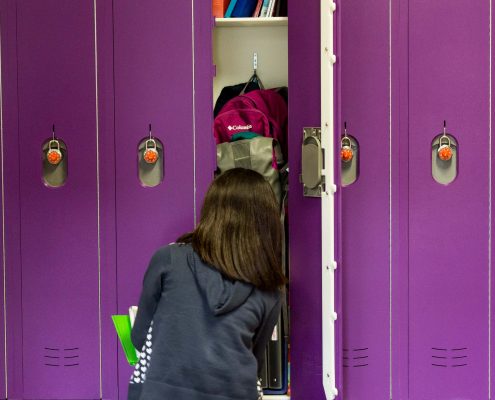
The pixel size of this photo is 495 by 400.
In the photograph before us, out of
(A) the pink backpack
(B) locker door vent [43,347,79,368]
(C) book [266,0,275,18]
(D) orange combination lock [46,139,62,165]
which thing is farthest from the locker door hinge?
(B) locker door vent [43,347,79,368]

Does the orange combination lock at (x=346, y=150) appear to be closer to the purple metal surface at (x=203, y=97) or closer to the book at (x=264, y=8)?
the purple metal surface at (x=203, y=97)

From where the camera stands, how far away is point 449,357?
2666 millimetres

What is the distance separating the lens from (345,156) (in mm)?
2604

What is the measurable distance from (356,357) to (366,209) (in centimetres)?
58

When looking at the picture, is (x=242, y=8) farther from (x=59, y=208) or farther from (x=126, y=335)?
(x=126, y=335)

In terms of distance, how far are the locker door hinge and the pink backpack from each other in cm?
37

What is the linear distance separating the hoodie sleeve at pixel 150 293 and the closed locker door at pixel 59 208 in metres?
0.69

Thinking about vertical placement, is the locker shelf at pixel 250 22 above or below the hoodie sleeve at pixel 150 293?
above

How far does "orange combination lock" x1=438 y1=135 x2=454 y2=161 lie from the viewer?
8.54 ft

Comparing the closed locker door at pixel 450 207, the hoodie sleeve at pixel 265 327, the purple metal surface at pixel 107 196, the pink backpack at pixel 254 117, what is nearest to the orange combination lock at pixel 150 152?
the purple metal surface at pixel 107 196

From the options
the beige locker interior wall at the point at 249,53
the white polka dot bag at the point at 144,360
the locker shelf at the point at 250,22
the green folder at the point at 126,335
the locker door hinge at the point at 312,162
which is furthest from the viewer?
the beige locker interior wall at the point at 249,53

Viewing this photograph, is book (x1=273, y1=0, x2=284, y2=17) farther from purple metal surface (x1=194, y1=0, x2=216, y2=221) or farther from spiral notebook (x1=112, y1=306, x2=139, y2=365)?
spiral notebook (x1=112, y1=306, x2=139, y2=365)

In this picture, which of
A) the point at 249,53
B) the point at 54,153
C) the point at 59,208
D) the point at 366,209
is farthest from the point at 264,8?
the point at 59,208

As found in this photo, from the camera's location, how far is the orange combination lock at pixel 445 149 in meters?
2.60
